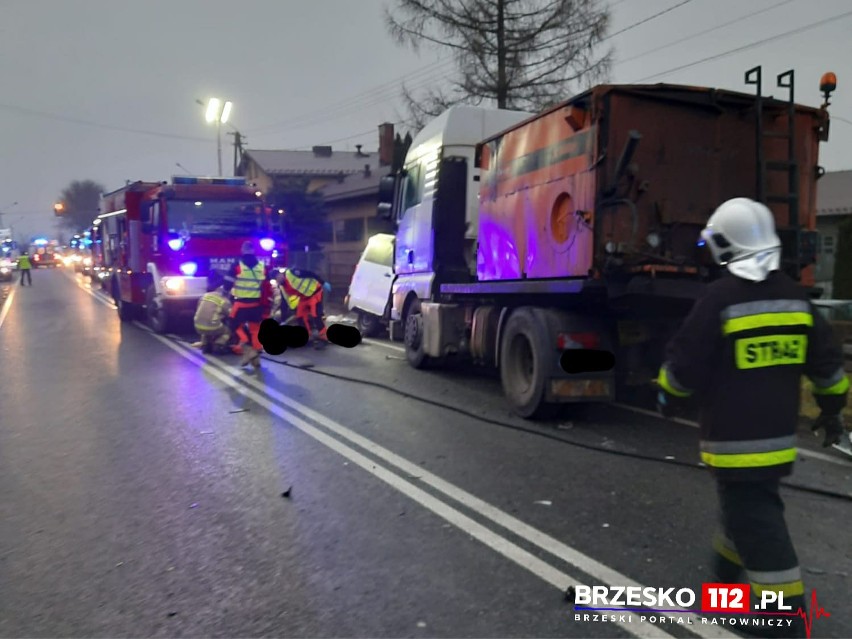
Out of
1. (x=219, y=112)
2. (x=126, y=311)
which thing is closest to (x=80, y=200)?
(x=219, y=112)

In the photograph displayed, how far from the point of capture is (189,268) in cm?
1473

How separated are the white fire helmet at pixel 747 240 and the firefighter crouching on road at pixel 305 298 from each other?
→ 10514 mm

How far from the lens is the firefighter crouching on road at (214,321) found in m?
12.2

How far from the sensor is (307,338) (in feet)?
44.2

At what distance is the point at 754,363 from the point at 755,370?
0.03 m

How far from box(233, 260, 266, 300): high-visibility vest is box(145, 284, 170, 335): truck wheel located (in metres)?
4.75

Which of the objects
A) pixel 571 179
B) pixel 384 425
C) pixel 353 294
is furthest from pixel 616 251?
pixel 353 294

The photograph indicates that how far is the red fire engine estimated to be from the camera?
14766mm

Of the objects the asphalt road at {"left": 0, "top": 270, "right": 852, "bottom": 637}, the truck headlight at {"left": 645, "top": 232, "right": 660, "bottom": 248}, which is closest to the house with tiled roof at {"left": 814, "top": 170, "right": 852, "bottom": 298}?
the truck headlight at {"left": 645, "top": 232, "right": 660, "bottom": 248}

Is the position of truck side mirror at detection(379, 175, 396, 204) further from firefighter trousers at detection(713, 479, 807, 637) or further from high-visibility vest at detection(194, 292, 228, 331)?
firefighter trousers at detection(713, 479, 807, 637)

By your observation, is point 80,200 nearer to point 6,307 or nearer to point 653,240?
point 6,307

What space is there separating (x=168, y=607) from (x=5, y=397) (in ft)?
21.7

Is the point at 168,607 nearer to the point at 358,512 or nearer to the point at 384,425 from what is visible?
the point at 358,512

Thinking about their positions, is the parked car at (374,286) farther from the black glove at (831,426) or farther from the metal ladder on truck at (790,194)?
the black glove at (831,426)
